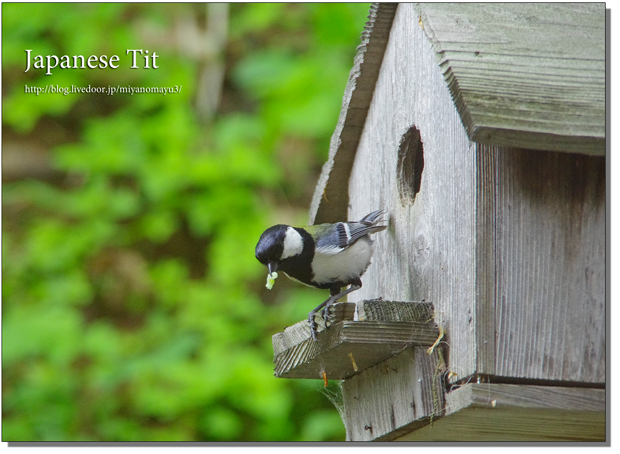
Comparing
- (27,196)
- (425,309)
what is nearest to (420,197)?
(425,309)

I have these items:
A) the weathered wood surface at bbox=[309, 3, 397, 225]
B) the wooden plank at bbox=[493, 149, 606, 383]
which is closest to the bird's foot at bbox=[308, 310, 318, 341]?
the wooden plank at bbox=[493, 149, 606, 383]

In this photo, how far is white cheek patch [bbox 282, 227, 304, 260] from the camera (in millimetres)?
2197

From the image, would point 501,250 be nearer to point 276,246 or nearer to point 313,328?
point 313,328

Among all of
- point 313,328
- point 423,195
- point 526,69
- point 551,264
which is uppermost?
point 526,69

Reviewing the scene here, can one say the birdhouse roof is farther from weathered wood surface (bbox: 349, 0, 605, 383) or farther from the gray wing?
the gray wing

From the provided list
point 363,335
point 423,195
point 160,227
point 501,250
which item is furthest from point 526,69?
point 160,227

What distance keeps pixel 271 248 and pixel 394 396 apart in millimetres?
574

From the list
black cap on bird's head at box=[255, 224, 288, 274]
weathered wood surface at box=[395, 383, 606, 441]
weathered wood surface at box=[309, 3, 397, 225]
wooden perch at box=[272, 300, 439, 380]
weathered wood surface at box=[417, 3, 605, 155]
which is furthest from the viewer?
weathered wood surface at box=[309, 3, 397, 225]

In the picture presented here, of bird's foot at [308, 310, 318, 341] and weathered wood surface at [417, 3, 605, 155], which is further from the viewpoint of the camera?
bird's foot at [308, 310, 318, 341]

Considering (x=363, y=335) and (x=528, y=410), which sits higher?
(x=363, y=335)

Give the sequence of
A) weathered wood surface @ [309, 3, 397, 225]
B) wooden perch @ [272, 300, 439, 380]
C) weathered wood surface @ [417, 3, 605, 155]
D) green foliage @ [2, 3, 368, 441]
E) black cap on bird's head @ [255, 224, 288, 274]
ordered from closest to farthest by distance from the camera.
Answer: weathered wood surface @ [417, 3, 605, 155]
wooden perch @ [272, 300, 439, 380]
black cap on bird's head @ [255, 224, 288, 274]
weathered wood surface @ [309, 3, 397, 225]
green foliage @ [2, 3, 368, 441]

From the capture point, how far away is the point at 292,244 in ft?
7.27

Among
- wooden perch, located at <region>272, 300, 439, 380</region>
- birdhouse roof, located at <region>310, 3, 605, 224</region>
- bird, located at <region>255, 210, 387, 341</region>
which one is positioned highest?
birdhouse roof, located at <region>310, 3, 605, 224</region>

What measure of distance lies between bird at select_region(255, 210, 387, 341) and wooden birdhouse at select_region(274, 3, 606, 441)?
27 cm
